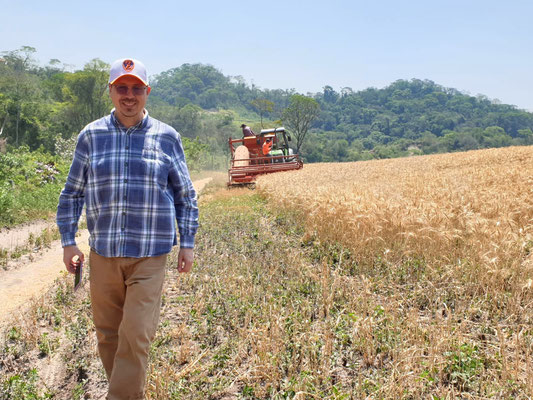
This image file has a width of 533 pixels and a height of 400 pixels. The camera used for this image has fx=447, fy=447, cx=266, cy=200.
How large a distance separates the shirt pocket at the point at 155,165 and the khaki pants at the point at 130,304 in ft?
1.76

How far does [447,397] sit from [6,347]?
3.79 meters

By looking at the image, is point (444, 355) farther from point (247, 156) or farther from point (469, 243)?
point (247, 156)

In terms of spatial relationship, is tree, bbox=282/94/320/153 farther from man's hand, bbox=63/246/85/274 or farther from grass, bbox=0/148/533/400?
man's hand, bbox=63/246/85/274

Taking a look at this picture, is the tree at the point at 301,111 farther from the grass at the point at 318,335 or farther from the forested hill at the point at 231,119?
the grass at the point at 318,335

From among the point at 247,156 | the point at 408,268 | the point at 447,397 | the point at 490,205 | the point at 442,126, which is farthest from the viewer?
the point at 442,126

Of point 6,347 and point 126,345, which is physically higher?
point 126,345

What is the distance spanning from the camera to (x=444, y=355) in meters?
3.29

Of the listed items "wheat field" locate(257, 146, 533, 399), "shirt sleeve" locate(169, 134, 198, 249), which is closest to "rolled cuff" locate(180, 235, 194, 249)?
"shirt sleeve" locate(169, 134, 198, 249)

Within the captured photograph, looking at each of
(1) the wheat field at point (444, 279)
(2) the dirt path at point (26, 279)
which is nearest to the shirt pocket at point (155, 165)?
(1) the wheat field at point (444, 279)

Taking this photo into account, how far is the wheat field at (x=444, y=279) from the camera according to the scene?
10.3ft

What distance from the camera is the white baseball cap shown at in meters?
2.96

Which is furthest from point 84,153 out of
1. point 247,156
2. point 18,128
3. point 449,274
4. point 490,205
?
point 18,128

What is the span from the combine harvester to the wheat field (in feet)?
41.3

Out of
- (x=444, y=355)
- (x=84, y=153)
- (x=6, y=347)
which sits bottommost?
(x=6, y=347)
